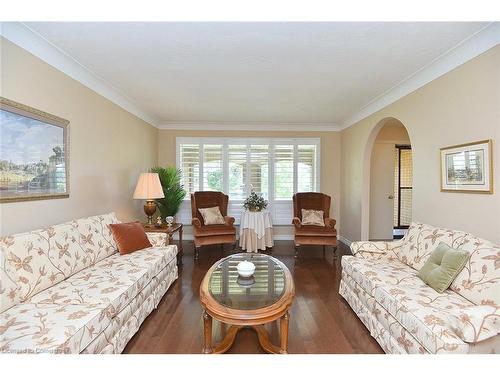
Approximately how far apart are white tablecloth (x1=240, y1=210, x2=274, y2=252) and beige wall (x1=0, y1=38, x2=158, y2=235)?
1963 mm

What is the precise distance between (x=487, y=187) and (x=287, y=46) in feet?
6.97

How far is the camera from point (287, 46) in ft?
7.25

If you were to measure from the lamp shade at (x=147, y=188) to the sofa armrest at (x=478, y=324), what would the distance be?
346cm

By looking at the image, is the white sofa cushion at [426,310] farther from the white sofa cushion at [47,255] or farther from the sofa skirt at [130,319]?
the white sofa cushion at [47,255]

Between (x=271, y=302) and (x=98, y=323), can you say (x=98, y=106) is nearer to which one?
(x=98, y=323)

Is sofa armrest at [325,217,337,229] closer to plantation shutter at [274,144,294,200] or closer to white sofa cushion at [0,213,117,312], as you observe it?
plantation shutter at [274,144,294,200]

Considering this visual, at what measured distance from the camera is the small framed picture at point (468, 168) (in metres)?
2.01

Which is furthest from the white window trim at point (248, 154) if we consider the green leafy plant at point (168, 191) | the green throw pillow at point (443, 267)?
the green throw pillow at point (443, 267)

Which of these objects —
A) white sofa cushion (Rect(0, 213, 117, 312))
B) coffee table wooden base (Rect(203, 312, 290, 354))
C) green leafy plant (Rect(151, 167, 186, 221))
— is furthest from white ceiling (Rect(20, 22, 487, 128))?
coffee table wooden base (Rect(203, 312, 290, 354))

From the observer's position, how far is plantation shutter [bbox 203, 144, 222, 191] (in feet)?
17.2

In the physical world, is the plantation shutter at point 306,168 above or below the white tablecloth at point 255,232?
above

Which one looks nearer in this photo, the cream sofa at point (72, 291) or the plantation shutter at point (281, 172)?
the cream sofa at point (72, 291)

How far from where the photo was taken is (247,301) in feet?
5.61
